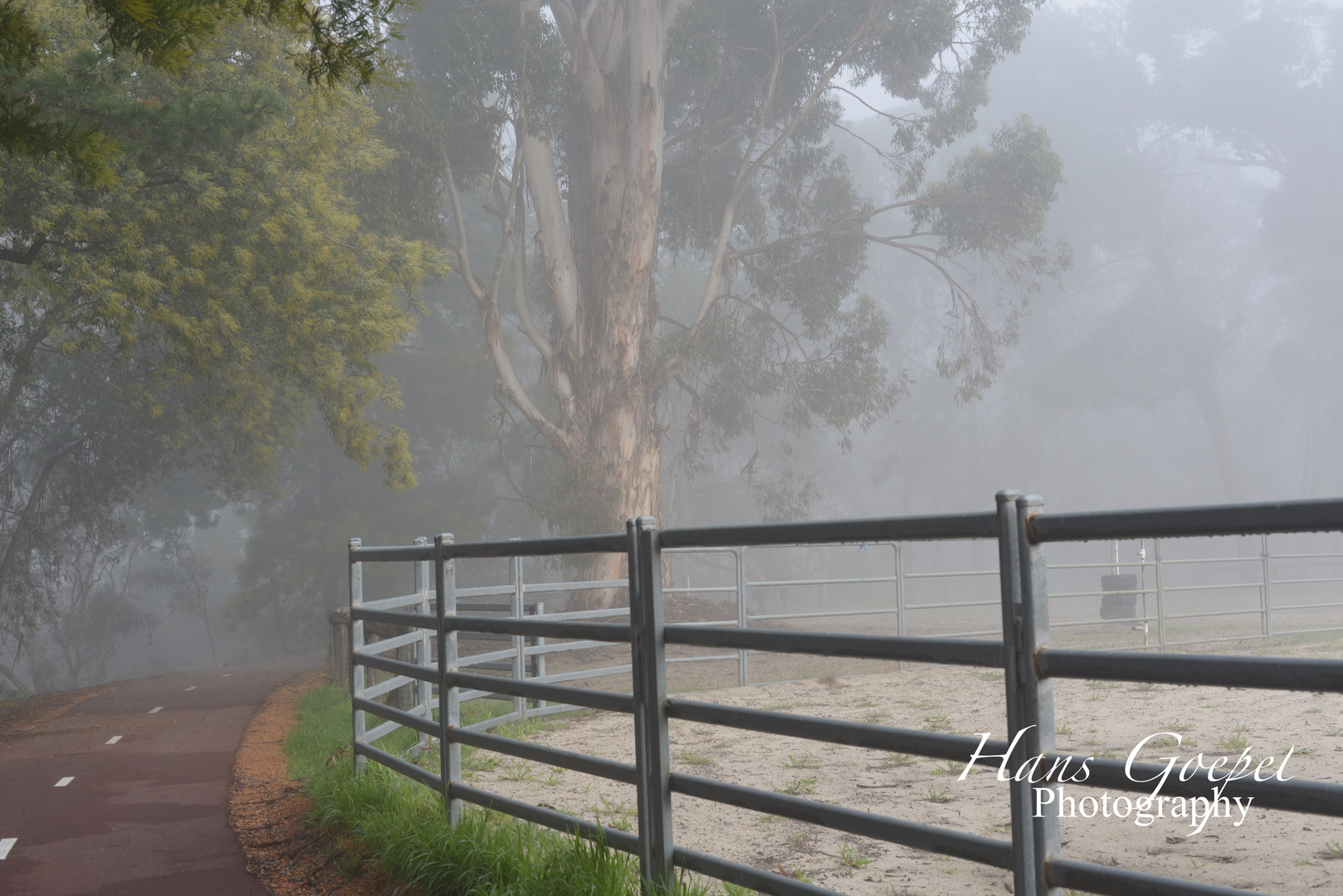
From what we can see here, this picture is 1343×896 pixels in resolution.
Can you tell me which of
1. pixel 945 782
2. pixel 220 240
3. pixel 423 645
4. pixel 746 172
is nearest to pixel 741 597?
pixel 423 645

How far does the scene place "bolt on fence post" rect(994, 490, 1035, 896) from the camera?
106 inches

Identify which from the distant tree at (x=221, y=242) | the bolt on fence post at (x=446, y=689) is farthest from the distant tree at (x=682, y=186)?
the bolt on fence post at (x=446, y=689)

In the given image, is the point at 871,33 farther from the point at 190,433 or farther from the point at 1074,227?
the point at 1074,227

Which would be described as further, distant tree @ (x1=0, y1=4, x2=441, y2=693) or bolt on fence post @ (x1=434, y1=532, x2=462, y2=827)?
distant tree @ (x1=0, y1=4, x2=441, y2=693)

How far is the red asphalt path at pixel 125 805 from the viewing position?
18.5 ft

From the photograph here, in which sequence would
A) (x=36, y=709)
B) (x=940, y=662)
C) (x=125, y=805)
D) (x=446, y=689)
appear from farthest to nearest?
1. (x=36, y=709)
2. (x=125, y=805)
3. (x=446, y=689)
4. (x=940, y=662)

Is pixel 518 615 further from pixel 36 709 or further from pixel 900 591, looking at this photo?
pixel 36 709

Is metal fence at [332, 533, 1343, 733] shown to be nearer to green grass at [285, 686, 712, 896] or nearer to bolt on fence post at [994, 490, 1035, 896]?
green grass at [285, 686, 712, 896]

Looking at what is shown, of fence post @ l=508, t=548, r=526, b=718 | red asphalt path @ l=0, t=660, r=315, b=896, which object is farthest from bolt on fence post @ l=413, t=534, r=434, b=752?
red asphalt path @ l=0, t=660, r=315, b=896

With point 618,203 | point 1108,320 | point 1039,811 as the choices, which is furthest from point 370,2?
point 1108,320

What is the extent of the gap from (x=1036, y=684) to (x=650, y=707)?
162 cm

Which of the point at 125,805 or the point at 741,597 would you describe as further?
the point at 741,597

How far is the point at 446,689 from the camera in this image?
209 inches

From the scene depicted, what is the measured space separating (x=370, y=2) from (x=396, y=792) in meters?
3.86
